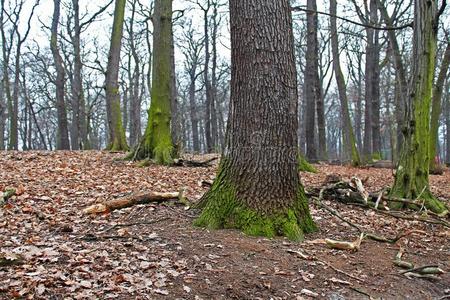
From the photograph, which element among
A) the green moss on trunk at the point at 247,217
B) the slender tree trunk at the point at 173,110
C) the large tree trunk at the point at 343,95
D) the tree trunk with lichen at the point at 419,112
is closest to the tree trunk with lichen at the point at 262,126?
the green moss on trunk at the point at 247,217

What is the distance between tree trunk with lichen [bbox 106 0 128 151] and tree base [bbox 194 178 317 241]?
9479 mm

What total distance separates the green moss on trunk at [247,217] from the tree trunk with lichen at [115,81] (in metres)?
9.46

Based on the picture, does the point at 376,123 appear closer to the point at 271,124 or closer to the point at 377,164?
the point at 377,164

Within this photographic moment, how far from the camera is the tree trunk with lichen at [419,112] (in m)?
6.62

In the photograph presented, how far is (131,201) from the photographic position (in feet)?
17.8

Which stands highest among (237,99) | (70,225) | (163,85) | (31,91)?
(31,91)

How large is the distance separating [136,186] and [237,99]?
303 cm

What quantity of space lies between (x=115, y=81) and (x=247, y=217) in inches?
410

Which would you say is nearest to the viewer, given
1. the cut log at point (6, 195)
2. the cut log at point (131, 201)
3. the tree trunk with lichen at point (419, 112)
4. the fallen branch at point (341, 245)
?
the fallen branch at point (341, 245)

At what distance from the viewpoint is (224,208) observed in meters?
4.55

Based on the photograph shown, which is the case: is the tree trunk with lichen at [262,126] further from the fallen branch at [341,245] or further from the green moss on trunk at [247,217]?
the fallen branch at [341,245]

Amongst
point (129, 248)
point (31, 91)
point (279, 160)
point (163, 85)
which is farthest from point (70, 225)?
point (31, 91)

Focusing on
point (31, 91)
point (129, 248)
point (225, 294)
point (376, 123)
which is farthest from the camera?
point (31, 91)

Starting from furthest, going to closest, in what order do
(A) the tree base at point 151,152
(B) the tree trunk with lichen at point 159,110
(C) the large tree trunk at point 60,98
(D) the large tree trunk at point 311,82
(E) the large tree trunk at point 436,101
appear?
(C) the large tree trunk at point 60,98, (D) the large tree trunk at point 311,82, (E) the large tree trunk at point 436,101, (B) the tree trunk with lichen at point 159,110, (A) the tree base at point 151,152
